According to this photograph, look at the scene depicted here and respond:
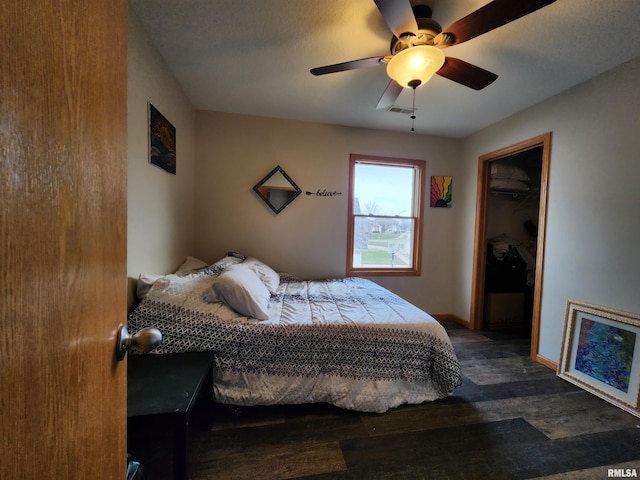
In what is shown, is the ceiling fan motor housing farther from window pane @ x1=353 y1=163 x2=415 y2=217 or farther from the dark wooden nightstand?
the dark wooden nightstand

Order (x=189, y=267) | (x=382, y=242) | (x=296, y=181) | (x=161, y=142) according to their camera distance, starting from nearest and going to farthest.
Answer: (x=161, y=142) < (x=189, y=267) < (x=296, y=181) < (x=382, y=242)

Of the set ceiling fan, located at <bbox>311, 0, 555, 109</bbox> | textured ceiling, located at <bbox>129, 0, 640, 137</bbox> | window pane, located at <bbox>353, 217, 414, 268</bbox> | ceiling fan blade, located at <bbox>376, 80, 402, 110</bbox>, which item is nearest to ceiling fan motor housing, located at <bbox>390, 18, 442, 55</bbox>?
ceiling fan, located at <bbox>311, 0, 555, 109</bbox>

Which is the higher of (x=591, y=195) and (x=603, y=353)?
(x=591, y=195)

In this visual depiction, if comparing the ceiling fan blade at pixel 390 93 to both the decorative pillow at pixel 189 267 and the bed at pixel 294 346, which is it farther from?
the decorative pillow at pixel 189 267

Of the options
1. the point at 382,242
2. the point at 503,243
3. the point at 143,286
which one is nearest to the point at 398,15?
the point at 143,286

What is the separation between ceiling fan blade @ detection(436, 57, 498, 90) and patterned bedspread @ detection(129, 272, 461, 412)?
1.71 metres

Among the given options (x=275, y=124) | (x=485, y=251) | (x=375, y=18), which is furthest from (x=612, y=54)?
(x=275, y=124)

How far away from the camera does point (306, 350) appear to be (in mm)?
1715

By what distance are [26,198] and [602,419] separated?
9.93 ft

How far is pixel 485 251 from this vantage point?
321 centimetres

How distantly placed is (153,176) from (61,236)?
1.75m

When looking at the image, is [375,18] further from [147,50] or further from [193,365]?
[193,365]

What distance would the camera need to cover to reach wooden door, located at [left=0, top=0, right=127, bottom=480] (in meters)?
0.33

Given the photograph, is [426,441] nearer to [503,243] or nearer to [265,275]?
[265,275]
